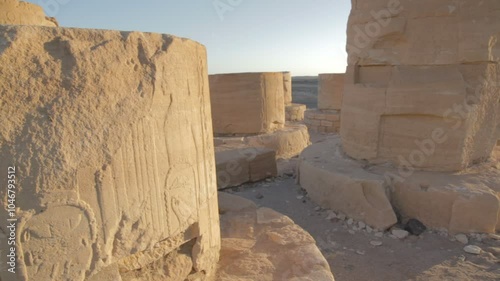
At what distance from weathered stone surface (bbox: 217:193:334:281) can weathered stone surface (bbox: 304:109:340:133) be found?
7.27m

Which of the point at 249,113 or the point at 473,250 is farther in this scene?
the point at 249,113

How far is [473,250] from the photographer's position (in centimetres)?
311

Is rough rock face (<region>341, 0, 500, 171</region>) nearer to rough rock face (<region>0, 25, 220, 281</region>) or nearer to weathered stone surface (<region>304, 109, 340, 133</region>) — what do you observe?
rough rock face (<region>0, 25, 220, 281</region>)

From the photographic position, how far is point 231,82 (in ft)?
21.0

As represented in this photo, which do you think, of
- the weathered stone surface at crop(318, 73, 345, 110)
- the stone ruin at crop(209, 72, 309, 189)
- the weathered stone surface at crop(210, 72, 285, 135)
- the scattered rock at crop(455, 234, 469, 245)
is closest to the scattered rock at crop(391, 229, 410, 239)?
the scattered rock at crop(455, 234, 469, 245)

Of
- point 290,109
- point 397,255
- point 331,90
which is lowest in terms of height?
point 397,255

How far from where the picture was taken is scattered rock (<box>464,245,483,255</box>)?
3.10 metres

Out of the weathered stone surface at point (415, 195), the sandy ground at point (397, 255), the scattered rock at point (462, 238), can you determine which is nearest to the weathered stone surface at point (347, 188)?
the weathered stone surface at point (415, 195)

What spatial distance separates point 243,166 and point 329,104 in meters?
5.37

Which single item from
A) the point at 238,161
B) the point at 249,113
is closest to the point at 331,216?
the point at 238,161

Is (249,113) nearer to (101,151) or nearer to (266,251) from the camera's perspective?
(266,251)

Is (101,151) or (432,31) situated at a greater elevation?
(432,31)

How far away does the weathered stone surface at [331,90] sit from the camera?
941cm

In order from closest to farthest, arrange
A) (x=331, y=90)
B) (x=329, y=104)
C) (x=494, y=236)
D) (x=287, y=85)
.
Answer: (x=494, y=236)
(x=331, y=90)
(x=329, y=104)
(x=287, y=85)
